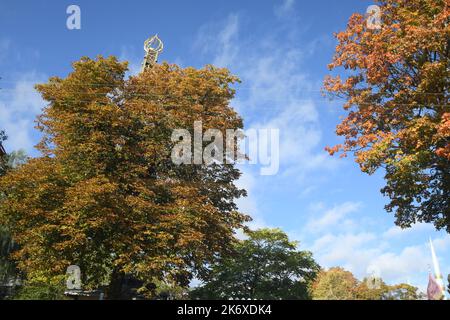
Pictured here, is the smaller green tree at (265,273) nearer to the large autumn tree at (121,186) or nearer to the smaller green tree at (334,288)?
the large autumn tree at (121,186)

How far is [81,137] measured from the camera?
2017 centimetres

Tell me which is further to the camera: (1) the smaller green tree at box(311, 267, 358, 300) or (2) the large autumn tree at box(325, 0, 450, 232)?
(1) the smaller green tree at box(311, 267, 358, 300)

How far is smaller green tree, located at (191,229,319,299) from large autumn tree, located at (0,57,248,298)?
1609 centimetres

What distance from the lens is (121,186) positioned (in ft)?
65.3

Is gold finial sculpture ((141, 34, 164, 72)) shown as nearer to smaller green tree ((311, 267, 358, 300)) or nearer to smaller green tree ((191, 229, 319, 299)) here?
smaller green tree ((191, 229, 319, 299))

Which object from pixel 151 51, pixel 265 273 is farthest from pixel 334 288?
pixel 151 51

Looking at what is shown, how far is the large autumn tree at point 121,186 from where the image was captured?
17719mm

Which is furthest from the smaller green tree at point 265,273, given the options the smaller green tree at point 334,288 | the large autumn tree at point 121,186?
the smaller green tree at point 334,288

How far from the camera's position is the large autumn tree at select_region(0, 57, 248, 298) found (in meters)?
17.7

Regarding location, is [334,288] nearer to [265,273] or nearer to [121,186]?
[265,273]

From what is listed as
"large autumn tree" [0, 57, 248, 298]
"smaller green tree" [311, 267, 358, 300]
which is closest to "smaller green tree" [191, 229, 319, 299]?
"large autumn tree" [0, 57, 248, 298]

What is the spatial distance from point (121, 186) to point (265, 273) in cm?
2358

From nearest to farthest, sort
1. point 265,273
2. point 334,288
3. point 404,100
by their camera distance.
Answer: point 404,100 < point 265,273 < point 334,288

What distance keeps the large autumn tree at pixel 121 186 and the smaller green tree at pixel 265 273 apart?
16095 mm
